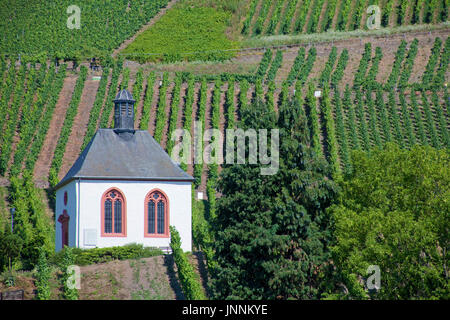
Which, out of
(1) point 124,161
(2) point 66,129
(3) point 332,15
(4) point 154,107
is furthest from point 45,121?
(3) point 332,15

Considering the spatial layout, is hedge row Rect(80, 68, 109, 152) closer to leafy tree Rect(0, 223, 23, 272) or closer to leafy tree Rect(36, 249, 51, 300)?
leafy tree Rect(0, 223, 23, 272)

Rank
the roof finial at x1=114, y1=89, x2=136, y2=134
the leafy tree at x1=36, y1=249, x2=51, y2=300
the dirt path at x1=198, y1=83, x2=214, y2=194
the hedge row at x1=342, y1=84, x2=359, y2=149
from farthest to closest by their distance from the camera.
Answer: the hedge row at x1=342, y1=84, x2=359, y2=149
the dirt path at x1=198, y1=83, x2=214, y2=194
the roof finial at x1=114, y1=89, x2=136, y2=134
the leafy tree at x1=36, y1=249, x2=51, y2=300

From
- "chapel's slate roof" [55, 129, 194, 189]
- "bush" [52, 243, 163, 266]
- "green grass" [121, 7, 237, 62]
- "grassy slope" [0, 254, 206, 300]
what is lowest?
"grassy slope" [0, 254, 206, 300]

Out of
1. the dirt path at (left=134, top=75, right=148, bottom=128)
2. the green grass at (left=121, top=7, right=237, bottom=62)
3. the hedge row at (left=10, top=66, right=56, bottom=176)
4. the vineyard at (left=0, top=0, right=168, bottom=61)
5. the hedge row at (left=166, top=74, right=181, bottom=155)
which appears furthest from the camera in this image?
the vineyard at (left=0, top=0, right=168, bottom=61)

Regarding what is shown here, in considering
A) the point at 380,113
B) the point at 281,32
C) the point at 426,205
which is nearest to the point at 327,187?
the point at 426,205

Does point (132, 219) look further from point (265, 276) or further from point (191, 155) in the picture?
point (191, 155)

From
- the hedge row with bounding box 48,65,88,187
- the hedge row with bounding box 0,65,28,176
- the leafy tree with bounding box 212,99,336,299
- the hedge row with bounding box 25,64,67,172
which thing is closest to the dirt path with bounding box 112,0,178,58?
the hedge row with bounding box 25,64,67,172

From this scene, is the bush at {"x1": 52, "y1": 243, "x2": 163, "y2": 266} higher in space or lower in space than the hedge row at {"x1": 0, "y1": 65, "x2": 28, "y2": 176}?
lower
